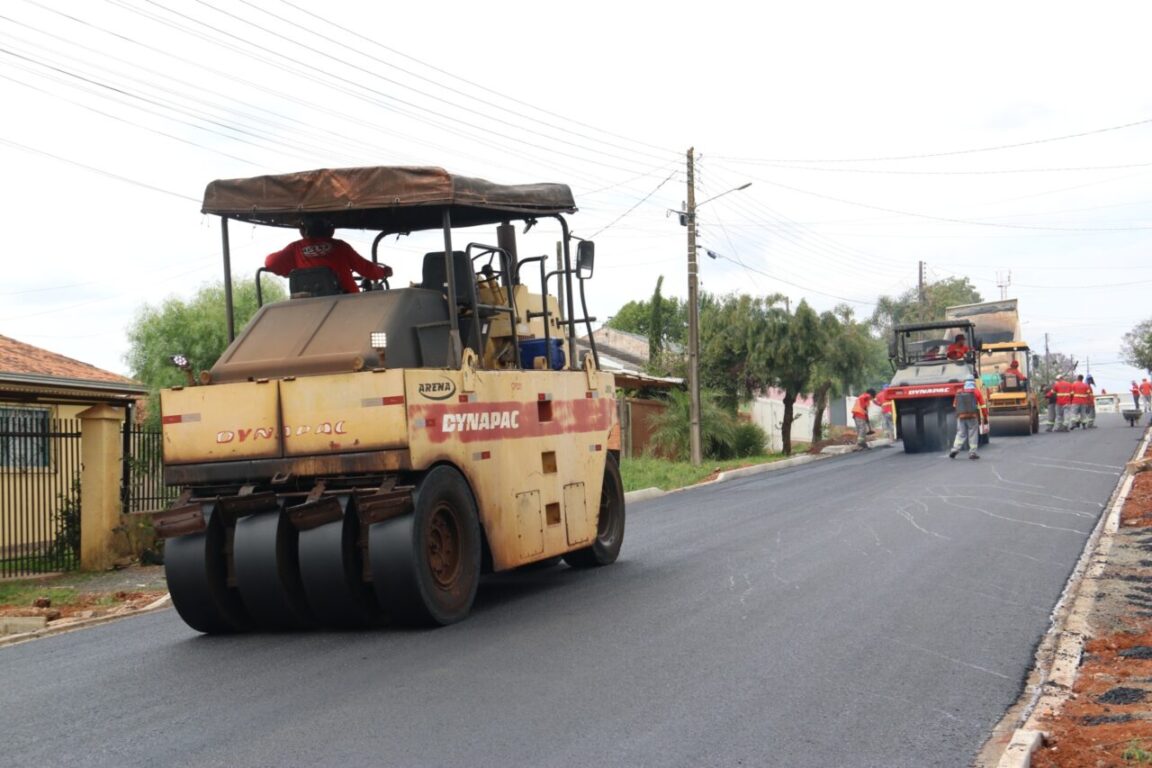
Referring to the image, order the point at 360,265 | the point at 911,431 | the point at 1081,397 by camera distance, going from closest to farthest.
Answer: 1. the point at 360,265
2. the point at 911,431
3. the point at 1081,397

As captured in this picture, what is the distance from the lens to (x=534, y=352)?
10414 millimetres

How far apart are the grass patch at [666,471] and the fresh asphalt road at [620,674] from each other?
1176 cm

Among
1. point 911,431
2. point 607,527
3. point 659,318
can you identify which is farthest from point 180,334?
point 607,527

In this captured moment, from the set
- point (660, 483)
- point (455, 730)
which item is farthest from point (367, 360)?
point (660, 483)

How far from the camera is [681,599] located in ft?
31.0

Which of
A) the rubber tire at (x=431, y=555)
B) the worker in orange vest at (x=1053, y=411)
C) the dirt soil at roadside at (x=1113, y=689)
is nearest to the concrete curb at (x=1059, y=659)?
the dirt soil at roadside at (x=1113, y=689)

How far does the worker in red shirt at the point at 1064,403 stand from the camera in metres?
38.1

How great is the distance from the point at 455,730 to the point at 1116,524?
10.1 m

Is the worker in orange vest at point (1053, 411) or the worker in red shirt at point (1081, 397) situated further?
the worker in orange vest at point (1053, 411)

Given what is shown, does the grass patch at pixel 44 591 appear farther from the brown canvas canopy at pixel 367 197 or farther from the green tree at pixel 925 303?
the green tree at pixel 925 303

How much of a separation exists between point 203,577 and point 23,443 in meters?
7.88

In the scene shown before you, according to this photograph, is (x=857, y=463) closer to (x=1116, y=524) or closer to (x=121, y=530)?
(x=1116, y=524)

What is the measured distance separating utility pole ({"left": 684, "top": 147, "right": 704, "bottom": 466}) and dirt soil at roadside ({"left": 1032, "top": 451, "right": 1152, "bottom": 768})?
710 inches

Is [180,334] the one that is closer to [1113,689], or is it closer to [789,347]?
[789,347]
